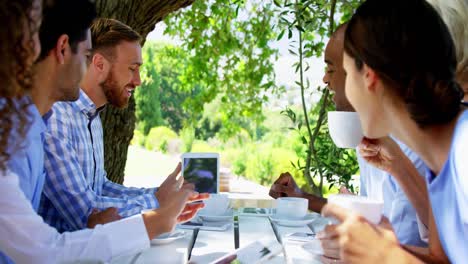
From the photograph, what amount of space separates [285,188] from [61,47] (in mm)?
1362

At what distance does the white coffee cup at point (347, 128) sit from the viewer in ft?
6.11

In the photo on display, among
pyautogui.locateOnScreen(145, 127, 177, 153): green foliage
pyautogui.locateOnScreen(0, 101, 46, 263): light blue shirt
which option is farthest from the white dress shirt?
pyautogui.locateOnScreen(145, 127, 177, 153): green foliage

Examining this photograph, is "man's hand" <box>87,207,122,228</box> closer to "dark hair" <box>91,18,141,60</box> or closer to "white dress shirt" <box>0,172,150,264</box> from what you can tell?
"white dress shirt" <box>0,172,150,264</box>

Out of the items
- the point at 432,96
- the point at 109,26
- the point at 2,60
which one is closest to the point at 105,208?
the point at 2,60

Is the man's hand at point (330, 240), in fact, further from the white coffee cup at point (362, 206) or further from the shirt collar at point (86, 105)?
the shirt collar at point (86, 105)

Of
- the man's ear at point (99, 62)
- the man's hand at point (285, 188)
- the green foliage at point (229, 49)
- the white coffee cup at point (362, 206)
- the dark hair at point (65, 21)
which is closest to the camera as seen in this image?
the white coffee cup at point (362, 206)

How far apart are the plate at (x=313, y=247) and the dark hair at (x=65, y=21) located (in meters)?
1.00

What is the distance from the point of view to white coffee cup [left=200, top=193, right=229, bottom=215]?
211cm

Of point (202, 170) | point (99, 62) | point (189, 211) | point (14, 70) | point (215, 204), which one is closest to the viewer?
point (14, 70)

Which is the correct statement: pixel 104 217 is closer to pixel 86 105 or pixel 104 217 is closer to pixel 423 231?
pixel 86 105

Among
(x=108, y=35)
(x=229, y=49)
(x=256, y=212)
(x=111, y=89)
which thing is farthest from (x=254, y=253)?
(x=229, y=49)

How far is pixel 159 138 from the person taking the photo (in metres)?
17.2

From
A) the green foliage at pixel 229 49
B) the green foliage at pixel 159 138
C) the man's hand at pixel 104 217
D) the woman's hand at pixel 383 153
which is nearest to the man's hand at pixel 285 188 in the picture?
the woman's hand at pixel 383 153

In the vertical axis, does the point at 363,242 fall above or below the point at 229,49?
below
